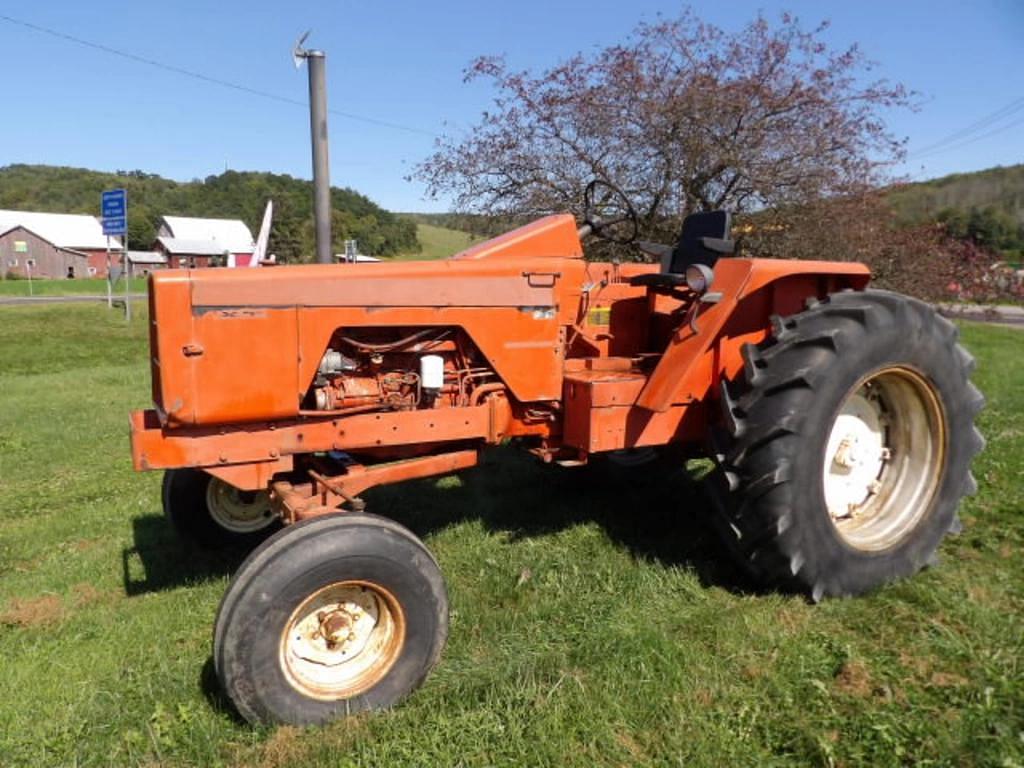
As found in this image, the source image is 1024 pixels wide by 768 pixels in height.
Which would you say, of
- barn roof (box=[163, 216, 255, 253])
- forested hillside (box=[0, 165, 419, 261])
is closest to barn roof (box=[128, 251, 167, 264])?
barn roof (box=[163, 216, 255, 253])

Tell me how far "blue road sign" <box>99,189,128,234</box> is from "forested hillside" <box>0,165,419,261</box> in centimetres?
3125

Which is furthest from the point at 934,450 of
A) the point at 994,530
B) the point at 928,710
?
the point at 928,710

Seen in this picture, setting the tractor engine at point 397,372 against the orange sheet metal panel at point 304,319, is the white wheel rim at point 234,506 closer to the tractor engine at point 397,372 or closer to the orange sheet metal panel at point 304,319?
the tractor engine at point 397,372

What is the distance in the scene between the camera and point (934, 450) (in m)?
3.52

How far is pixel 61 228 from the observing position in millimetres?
67562

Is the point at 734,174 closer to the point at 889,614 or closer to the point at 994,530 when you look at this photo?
the point at 994,530

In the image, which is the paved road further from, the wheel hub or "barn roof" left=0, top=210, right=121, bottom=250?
"barn roof" left=0, top=210, right=121, bottom=250

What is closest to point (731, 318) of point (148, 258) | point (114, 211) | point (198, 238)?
point (114, 211)


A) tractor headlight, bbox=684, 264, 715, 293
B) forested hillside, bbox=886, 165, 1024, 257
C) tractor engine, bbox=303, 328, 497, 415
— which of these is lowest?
tractor engine, bbox=303, 328, 497, 415

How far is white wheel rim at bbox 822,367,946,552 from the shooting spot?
3473mm

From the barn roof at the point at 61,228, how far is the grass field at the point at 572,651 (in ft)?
235

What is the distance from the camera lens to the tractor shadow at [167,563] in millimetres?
3717

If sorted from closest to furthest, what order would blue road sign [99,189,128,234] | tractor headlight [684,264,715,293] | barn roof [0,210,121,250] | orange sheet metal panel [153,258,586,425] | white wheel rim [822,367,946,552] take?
orange sheet metal panel [153,258,586,425]
tractor headlight [684,264,715,293]
white wheel rim [822,367,946,552]
blue road sign [99,189,128,234]
barn roof [0,210,121,250]

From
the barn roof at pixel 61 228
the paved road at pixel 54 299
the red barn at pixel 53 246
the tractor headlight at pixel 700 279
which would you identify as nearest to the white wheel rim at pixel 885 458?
the tractor headlight at pixel 700 279
